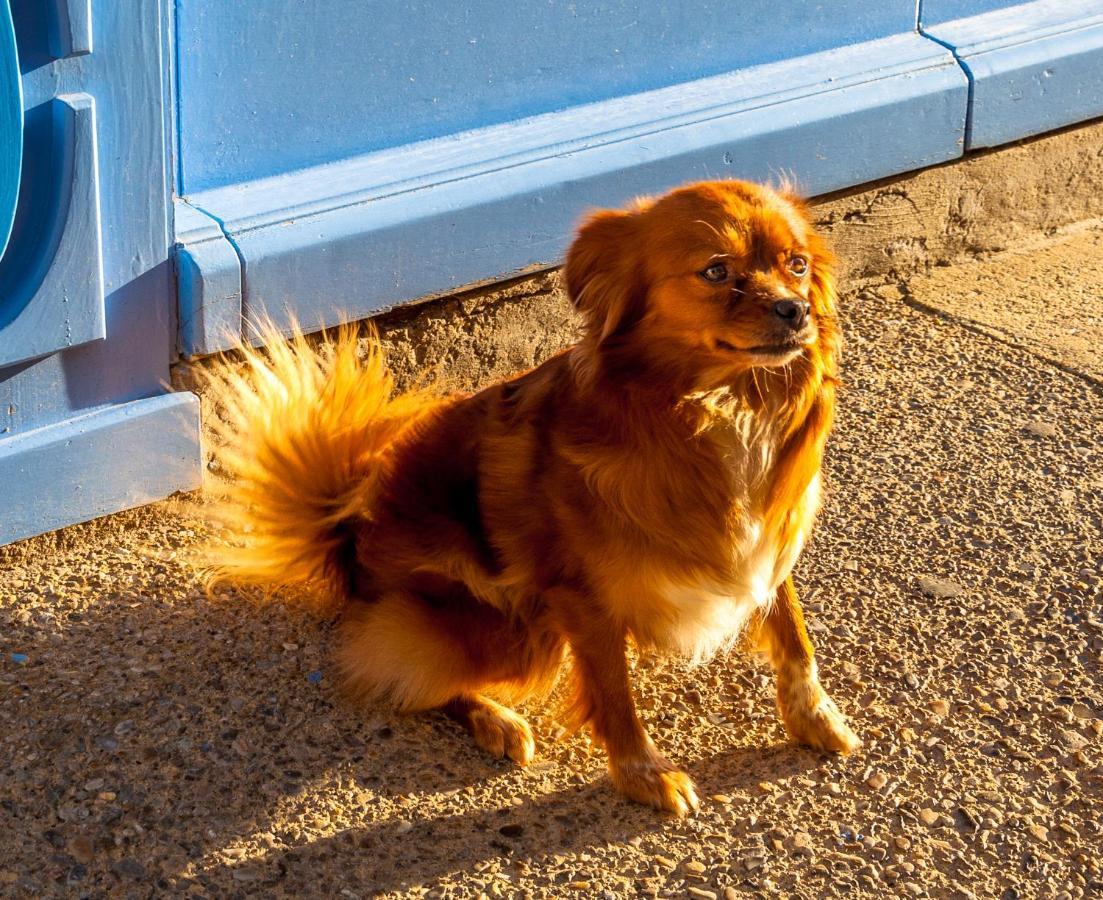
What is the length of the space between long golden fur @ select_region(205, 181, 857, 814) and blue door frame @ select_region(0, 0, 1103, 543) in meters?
0.36

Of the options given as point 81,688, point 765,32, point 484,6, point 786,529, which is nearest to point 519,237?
point 484,6

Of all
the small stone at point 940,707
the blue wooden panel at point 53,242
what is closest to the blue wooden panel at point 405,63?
the blue wooden panel at point 53,242

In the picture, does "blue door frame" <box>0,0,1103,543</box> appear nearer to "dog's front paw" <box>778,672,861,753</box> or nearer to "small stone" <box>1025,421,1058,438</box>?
"small stone" <box>1025,421,1058,438</box>

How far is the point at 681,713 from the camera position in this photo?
3.37 metres

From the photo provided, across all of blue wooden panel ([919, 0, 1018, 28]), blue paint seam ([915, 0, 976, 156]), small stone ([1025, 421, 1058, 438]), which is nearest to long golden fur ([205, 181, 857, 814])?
small stone ([1025, 421, 1058, 438])

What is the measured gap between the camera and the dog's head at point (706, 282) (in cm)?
278

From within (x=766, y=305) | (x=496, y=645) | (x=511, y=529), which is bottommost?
(x=496, y=645)

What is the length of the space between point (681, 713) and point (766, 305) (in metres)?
1.06

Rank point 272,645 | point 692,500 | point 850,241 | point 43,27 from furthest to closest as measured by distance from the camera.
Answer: point 850,241 → point 272,645 → point 43,27 → point 692,500

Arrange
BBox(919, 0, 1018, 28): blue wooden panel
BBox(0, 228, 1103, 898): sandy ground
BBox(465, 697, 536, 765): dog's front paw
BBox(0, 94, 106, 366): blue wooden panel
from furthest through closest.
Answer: BBox(919, 0, 1018, 28): blue wooden panel, BBox(0, 94, 106, 366): blue wooden panel, BBox(465, 697, 536, 765): dog's front paw, BBox(0, 228, 1103, 898): sandy ground

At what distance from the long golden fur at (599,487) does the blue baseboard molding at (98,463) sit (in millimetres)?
298

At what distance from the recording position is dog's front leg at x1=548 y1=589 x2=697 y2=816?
3.03 metres

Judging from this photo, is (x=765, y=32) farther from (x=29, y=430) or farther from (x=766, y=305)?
(x=29, y=430)

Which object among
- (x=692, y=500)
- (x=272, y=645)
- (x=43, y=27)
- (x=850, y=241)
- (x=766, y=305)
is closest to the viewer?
(x=766, y=305)
